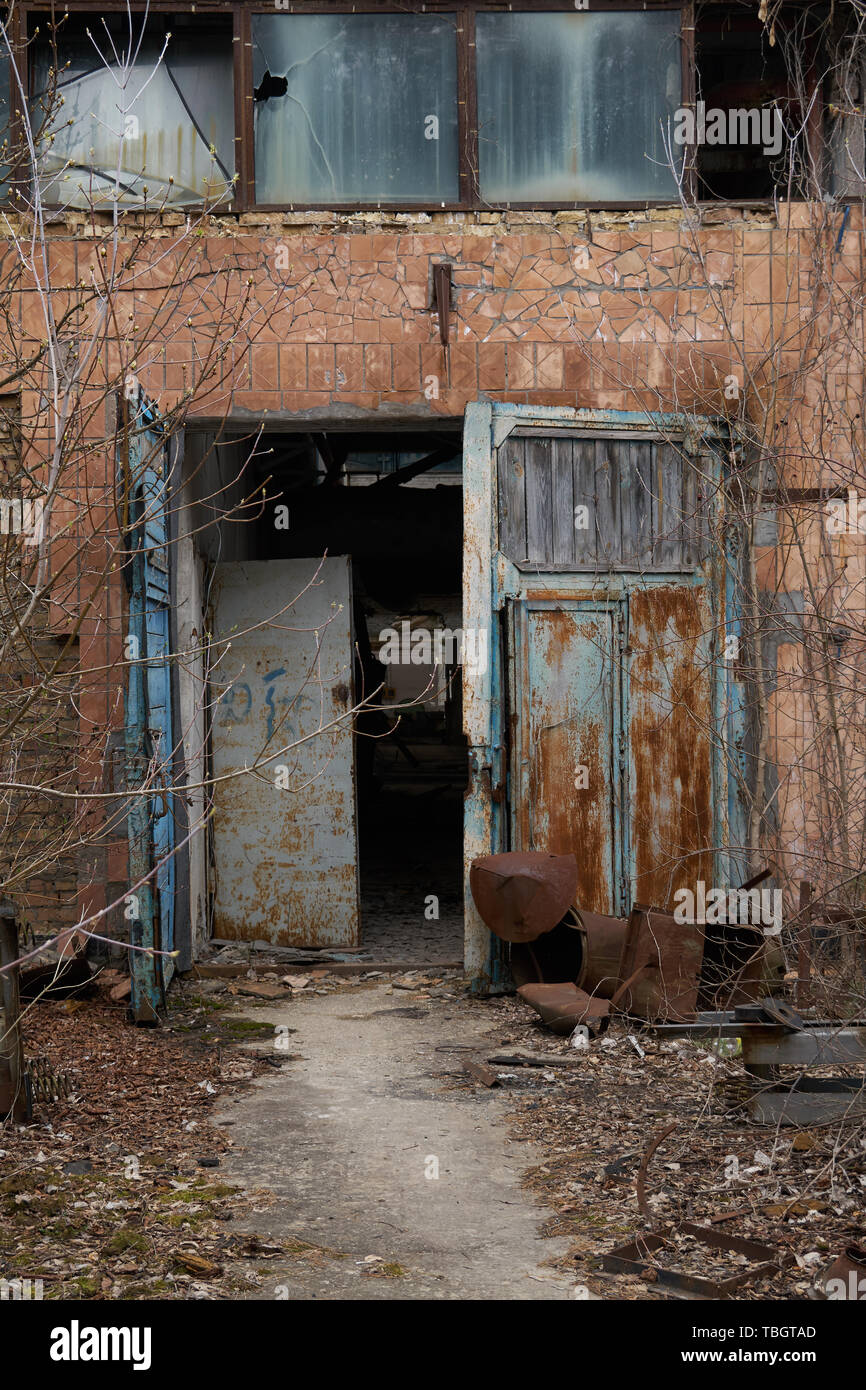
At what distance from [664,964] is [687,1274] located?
255 centimetres

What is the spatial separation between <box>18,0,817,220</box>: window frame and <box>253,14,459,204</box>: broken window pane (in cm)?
5

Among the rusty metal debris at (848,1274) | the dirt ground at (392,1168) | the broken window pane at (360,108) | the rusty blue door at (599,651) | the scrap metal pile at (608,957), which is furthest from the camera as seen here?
the broken window pane at (360,108)

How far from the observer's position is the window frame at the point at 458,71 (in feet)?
22.9

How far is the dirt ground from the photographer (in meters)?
3.49

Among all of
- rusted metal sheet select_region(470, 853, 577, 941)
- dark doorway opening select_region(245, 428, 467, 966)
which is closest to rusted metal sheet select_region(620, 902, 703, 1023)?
rusted metal sheet select_region(470, 853, 577, 941)

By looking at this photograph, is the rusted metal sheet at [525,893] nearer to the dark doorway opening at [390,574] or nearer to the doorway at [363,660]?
the doorway at [363,660]

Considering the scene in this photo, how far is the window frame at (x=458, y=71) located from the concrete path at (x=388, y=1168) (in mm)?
4486

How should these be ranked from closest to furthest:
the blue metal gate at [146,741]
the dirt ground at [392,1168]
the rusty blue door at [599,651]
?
1. the dirt ground at [392,1168]
2. the blue metal gate at [146,741]
3. the rusty blue door at [599,651]

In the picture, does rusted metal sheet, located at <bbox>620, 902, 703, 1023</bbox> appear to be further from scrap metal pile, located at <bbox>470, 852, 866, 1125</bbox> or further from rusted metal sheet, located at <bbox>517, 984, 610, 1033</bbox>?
rusted metal sheet, located at <bbox>517, 984, 610, 1033</bbox>

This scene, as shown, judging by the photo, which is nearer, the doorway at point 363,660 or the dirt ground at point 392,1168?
the dirt ground at point 392,1168

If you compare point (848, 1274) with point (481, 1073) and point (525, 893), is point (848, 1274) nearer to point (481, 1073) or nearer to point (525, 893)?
point (481, 1073)

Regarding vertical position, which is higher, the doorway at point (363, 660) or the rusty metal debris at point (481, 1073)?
the doorway at point (363, 660)

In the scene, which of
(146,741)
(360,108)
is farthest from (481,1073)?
(360,108)

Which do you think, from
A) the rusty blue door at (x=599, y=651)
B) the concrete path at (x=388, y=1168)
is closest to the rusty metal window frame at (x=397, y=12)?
the rusty blue door at (x=599, y=651)
